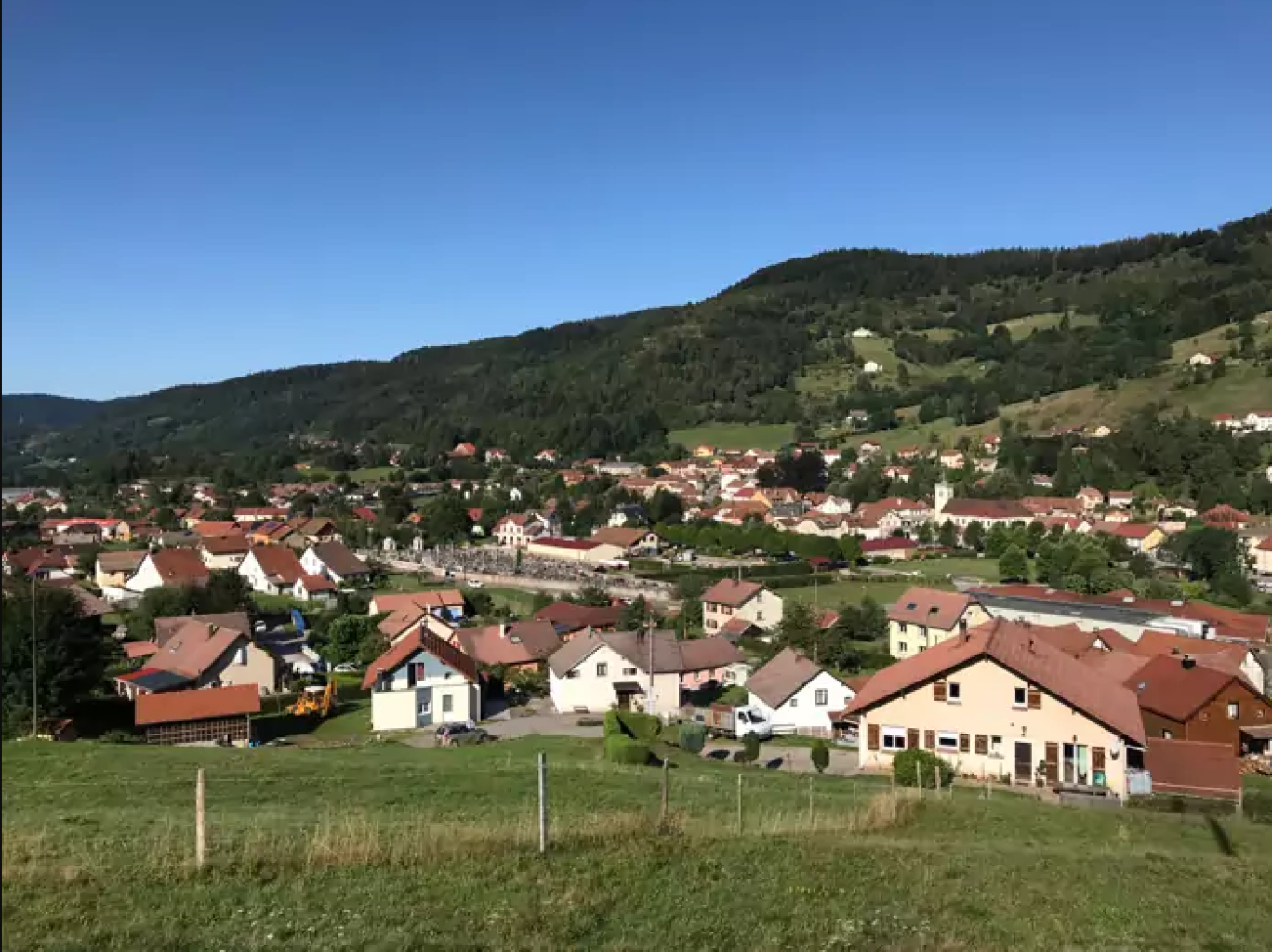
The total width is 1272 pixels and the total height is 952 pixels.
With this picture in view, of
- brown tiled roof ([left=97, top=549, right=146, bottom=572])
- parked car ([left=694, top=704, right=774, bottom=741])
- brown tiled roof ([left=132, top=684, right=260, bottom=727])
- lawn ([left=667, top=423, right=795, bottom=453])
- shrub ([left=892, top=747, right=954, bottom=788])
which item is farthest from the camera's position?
lawn ([left=667, top=423, right=795, bottom=453])

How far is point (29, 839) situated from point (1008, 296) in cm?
21143

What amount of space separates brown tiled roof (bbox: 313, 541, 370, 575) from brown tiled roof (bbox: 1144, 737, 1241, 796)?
43668 millimetres

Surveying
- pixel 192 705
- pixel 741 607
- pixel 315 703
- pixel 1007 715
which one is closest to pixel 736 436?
pixel 741 607

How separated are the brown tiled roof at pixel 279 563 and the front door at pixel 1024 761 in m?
40.6

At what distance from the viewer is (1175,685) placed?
23422 mm

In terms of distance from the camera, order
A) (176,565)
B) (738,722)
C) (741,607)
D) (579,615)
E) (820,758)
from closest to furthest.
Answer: (820,758) → (738,722) → (579,615) → (741,607) → (176,565)

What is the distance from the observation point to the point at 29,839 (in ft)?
22.8

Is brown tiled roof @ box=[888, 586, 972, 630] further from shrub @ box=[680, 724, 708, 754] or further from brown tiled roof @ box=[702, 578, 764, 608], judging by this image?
shrub @ box=[680, 724, 708, 754]

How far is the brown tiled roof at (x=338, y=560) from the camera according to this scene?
53906 mm

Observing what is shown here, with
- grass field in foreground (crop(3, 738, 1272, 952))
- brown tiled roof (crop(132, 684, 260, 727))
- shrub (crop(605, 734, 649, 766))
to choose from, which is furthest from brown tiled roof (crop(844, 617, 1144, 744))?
brown tiled roof (crop(132, 684, 260, 727))

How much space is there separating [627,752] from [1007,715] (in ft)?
25.1

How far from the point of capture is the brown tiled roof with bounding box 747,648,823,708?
83.6 feet

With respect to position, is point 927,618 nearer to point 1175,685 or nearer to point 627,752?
point 1175,685

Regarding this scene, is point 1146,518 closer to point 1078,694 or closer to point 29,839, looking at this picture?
point 1078,694
